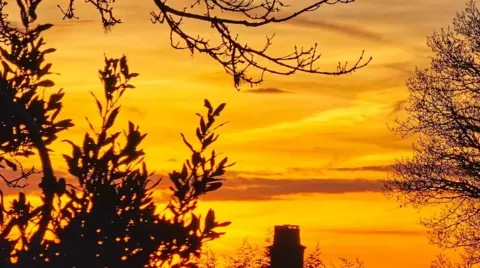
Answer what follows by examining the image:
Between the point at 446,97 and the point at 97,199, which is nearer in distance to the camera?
the point at 97,199

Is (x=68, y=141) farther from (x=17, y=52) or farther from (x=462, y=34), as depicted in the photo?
(x=462, y=34)

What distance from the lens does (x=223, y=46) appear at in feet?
26.2

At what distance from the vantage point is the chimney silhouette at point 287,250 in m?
6.95

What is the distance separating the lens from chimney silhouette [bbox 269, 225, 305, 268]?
695 centimetres

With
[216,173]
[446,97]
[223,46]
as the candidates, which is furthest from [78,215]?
[446,97]

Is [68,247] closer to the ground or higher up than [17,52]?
closer to the ground

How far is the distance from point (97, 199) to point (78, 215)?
16 centimetres

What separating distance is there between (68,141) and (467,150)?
65.5ft

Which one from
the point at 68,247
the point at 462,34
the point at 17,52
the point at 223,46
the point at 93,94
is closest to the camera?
the point at 68,247

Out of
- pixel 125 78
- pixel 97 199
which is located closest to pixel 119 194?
pixel 97 199

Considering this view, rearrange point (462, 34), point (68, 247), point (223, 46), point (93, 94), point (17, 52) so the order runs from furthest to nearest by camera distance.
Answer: point (462, 34), point (223, 46), point (17, 52), point (93, 94), point (68, 247)

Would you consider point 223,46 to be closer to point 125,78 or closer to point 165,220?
point 125,78

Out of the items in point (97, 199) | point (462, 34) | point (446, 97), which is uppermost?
point (462, 34)

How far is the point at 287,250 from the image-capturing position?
22.8 ft
